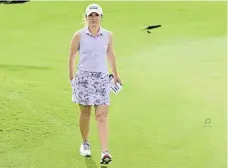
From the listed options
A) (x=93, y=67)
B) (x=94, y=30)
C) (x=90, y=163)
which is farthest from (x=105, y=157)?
(x=94, y=30)

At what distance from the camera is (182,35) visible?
33.8 feet

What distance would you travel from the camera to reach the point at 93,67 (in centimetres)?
442

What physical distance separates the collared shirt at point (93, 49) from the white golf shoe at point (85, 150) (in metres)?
0.69

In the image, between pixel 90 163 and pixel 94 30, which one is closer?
pixel 94 30

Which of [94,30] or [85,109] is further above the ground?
[94,30]

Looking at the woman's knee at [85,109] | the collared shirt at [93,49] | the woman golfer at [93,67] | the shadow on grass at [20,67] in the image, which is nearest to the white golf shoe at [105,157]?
the woman golfer at [93,67]

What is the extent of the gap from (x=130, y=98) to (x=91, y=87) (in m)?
1.87

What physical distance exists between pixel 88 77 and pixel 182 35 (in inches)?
240

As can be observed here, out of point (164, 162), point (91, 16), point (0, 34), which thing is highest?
point (0, 34)

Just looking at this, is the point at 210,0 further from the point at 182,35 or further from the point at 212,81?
the point at 212,81

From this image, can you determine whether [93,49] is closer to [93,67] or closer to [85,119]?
[93,67]

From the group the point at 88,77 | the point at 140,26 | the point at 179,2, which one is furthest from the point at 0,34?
the point at 88,77

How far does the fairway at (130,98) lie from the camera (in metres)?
4.75

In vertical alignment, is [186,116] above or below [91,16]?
below
